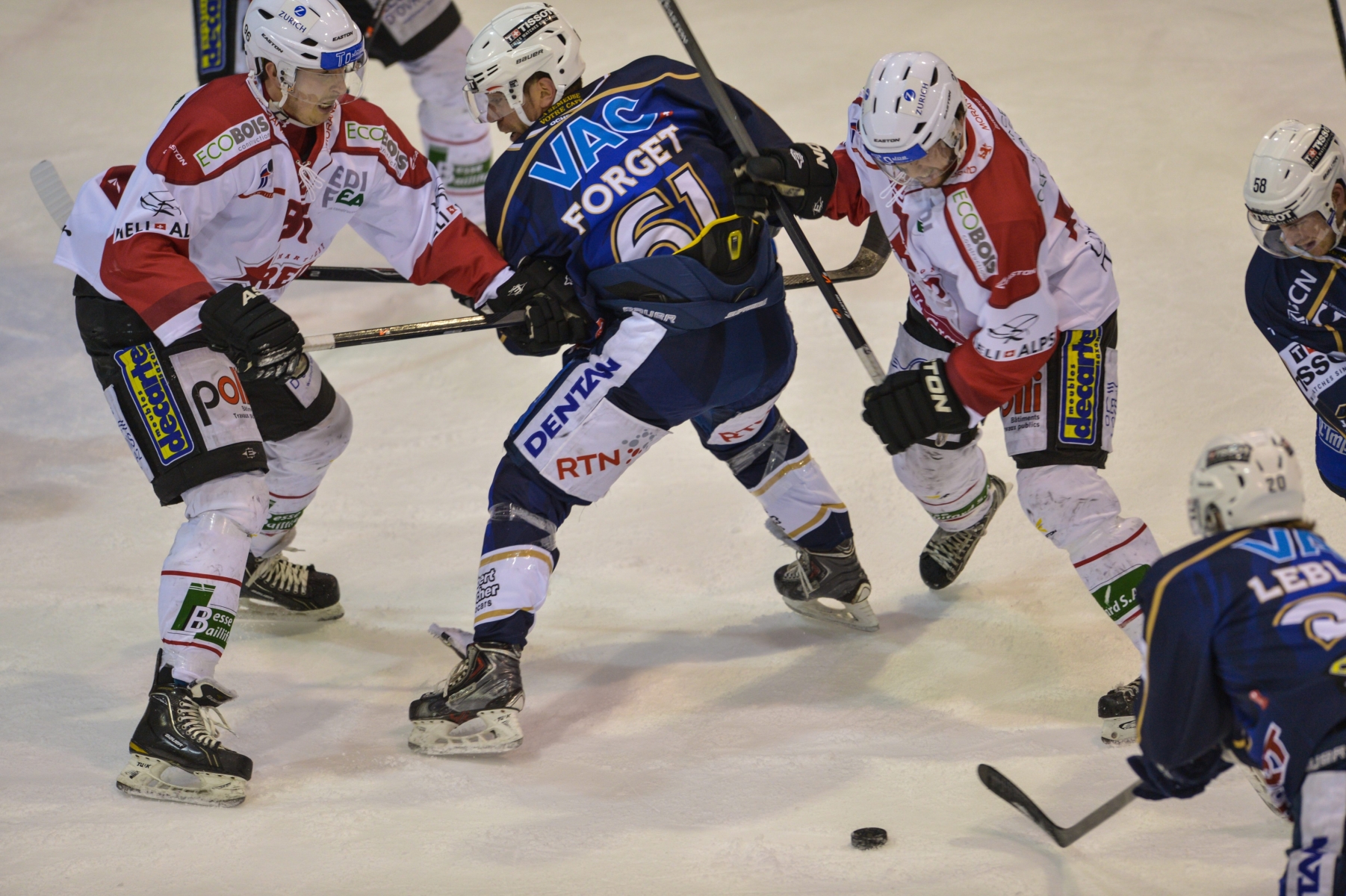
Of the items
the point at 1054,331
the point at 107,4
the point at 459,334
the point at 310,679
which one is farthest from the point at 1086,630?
the point at 107,4

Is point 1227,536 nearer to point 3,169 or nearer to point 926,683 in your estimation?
point 926,683

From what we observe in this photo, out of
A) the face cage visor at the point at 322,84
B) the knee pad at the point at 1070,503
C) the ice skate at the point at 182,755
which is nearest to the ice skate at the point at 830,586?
the knee pad at the point at 1070,503

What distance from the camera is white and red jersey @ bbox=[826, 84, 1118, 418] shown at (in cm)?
324

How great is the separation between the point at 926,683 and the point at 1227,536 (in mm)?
1710

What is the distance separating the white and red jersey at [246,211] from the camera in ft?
11.1

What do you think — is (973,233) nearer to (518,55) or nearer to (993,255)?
(993,255)

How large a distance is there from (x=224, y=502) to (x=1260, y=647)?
2.34 meters

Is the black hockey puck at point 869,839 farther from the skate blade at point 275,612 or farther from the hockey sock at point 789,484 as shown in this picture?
the skate blade at point 275,612

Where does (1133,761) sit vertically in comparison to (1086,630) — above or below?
above

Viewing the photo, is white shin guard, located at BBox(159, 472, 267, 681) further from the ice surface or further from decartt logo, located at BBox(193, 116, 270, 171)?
decartt logo, located at BBox(193, 116, 270, 171)

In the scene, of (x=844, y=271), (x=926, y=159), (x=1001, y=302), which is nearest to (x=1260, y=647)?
(x=1001, y=302)

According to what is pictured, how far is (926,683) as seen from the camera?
3.99 m

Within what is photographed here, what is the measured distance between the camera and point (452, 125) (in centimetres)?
640

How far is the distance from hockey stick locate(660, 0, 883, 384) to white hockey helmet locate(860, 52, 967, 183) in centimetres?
40
